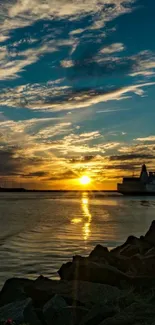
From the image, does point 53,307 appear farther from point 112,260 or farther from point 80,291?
point 112,260

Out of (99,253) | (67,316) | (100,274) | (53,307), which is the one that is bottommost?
(67,316)

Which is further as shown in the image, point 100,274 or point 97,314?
point 100,274

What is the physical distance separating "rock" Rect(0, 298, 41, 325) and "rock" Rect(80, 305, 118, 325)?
92 cm

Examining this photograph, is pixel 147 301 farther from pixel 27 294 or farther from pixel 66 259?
pixel 66 259

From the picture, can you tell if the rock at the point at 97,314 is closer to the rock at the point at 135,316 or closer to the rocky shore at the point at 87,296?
the rocky shore at the point at 87,296

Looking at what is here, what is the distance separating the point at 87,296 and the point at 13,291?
5.93ft

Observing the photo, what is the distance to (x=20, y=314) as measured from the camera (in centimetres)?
744

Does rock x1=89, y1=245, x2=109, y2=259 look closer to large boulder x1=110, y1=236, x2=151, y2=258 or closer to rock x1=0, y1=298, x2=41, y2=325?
large boulder x1=110, y1=236, x2=151, y2=258

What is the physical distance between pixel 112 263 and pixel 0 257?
25.1ft

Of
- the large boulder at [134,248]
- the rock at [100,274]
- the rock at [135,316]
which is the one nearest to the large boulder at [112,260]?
the rock at [100,274]

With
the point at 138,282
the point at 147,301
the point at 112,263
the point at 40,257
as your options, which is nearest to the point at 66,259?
the point at 40,257

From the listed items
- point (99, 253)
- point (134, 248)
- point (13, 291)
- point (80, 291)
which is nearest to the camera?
point (80, 291)

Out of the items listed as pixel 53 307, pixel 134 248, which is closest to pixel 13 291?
pixel 53 307

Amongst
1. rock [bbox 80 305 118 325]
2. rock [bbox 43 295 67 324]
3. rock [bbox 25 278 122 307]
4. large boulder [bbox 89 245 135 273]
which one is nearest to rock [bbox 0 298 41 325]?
rock [bbox 43 295 67 324]
